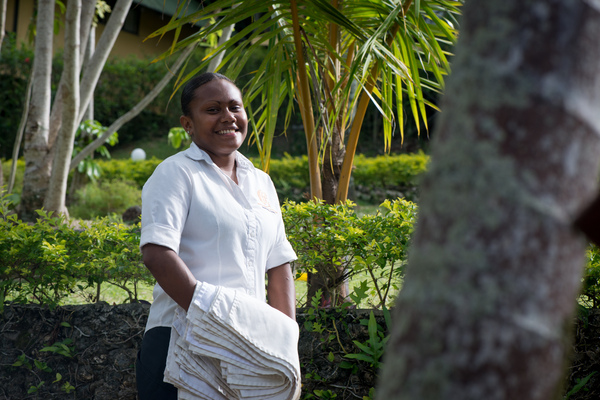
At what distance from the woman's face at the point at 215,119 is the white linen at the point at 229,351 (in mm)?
556

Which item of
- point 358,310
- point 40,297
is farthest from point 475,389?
point 40,297

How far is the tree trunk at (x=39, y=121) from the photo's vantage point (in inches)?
231

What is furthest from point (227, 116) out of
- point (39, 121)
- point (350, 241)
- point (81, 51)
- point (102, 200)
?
point (102, 200)

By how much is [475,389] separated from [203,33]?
3.02m

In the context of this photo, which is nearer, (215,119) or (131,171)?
(215,119)

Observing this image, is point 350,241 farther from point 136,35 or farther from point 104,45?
point 136,35

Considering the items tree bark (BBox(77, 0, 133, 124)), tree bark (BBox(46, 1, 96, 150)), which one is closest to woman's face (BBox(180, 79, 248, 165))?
tree bark (BBox(77, 0, 133, 124))

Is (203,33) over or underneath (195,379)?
over

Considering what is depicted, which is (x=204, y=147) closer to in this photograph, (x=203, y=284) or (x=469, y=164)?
(x=203, y=284)

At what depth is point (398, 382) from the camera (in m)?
0.63

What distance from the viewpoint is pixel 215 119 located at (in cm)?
204

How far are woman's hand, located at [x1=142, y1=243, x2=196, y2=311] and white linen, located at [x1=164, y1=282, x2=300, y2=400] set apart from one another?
31 mm

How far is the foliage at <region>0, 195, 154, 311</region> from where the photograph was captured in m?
3.13

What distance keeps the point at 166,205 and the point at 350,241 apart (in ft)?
5.00
